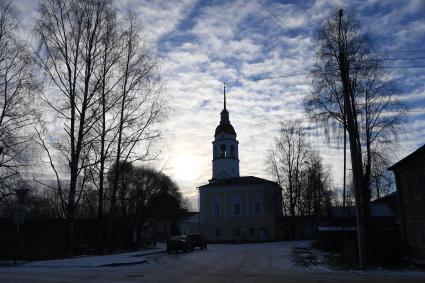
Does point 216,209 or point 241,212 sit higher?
point 216,209

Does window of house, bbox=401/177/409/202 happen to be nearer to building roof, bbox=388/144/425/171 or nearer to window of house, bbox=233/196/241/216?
building roof, bbox=388/144/425/171

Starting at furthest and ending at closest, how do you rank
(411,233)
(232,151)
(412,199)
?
(232,151) → (411,233) → (412,199)

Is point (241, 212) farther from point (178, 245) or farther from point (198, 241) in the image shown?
point (178, 245)

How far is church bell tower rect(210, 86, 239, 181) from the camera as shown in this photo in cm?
7325

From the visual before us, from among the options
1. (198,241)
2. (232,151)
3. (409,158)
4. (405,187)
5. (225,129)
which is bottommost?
(198,241)

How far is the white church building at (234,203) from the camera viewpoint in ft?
219

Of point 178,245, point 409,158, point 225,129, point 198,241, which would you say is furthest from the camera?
point 225,129

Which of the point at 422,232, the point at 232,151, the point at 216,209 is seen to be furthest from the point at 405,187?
the point at 232,151

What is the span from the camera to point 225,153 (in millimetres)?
73875

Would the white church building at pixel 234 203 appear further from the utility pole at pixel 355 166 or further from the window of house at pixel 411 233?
the utility pole at pixel 355 166

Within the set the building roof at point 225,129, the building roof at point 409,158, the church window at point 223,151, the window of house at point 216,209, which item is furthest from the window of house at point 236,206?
the building roof at point 409,158

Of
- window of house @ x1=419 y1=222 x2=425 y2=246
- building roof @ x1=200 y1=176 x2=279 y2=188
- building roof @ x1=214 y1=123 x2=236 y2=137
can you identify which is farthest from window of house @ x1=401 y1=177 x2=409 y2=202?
building roof @ x1=214 y1=123 x2=236 y2=137

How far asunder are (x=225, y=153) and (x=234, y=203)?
9134mm

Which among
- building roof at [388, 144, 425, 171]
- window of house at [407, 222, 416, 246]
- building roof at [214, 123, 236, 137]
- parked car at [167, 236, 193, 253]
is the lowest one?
parked car at [167, 236, 193, 253]
